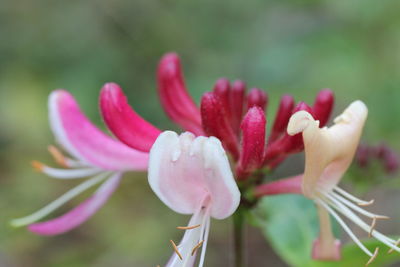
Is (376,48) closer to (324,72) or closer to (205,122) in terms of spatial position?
(324,72)

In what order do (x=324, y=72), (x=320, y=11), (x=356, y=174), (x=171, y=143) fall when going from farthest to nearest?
(x=320, y=11) < (x=324, y=72) < (x=356, y=174) < (x=171, y=143)

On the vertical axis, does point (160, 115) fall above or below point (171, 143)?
above

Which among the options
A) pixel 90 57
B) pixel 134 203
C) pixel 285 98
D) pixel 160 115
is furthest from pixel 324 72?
pixel 285 98

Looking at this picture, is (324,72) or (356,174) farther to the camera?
(324,72)

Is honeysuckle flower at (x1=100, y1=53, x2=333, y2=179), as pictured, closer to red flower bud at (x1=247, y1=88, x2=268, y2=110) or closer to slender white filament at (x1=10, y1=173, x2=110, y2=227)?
red flower bud at (x1=247, y1=88, x2=268, y2=110)

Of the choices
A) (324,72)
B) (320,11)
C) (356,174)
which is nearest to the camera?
(356,174)

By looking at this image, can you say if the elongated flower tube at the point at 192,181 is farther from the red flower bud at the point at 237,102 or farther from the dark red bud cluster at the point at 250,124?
the red flower bud at the point at 237,102

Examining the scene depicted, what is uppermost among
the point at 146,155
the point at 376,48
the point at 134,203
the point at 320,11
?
the point at 320,11

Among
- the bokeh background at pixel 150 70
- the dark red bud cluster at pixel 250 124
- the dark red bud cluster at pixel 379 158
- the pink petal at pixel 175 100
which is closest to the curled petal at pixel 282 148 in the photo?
the dark red bud cluster at pixel 250 124
